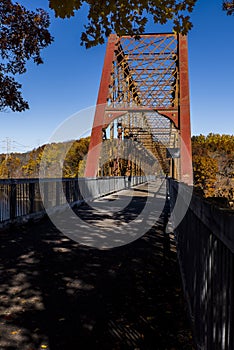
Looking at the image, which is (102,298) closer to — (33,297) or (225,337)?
(33,297)

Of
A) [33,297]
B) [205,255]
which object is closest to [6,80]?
[33,297]

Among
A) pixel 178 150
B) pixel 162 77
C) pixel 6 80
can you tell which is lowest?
pixel 178 150

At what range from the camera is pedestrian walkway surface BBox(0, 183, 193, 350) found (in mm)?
3375

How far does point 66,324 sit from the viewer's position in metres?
3.67

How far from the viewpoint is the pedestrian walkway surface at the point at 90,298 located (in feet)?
11.1

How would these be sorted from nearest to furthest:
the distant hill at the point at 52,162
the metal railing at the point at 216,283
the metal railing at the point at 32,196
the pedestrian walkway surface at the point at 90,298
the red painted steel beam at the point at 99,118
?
the metal railing at the point at 216,283
the pedestrian walkway surface at the point at 90,298
the metal railing at the point at 32,196
the red painted steel beam at the point at 99,118
the distant hill at the point at 52,162

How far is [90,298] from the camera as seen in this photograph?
4477 mm

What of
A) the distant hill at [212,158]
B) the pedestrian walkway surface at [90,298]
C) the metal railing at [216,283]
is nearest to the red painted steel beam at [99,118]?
the distant hill at [212,158]

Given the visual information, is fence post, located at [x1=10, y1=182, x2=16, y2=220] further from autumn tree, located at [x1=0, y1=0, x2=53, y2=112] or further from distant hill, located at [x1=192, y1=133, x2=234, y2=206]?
distant hill, located at [x1=192, y1=133, x2=234, y2=206]

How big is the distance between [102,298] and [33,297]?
856 millimetres

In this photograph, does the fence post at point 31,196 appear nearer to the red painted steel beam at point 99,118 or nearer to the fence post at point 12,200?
the fence post at point 12,200

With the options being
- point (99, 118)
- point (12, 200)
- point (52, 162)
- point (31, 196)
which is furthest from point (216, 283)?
point (52, 162)

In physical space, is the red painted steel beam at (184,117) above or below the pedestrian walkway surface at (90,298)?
above

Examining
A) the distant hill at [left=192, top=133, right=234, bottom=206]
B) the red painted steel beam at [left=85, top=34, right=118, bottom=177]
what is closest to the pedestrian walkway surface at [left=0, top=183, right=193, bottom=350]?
the distant hill at [left=192, top=133, right=234, bottom=206]
